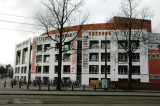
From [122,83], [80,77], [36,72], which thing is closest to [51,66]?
[36,72]

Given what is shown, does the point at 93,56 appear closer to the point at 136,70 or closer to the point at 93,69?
the point at 93,69

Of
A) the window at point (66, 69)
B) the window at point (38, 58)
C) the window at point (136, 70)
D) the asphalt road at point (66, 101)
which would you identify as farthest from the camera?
the window at point (38, 58)

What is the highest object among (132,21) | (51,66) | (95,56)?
(132,21)

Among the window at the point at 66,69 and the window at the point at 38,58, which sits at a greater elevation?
the window at the point at 38,58

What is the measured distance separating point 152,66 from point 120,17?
94.9 feet

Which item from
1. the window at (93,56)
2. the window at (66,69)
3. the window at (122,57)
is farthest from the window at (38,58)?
the window at (122,57)

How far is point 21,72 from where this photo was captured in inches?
2116

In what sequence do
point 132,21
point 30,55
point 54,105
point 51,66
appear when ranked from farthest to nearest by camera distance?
point 30,55 → point 51,66 → point 132,21 → point 54,105

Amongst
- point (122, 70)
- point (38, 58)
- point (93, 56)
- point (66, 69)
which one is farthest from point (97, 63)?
point (38, 58)

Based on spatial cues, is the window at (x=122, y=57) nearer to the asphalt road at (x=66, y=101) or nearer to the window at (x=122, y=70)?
the window at (x=122, y=70)

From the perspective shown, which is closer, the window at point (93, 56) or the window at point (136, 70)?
the window at point (136, 70)

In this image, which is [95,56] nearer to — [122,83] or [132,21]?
[122,83]

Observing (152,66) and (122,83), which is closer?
(122,83)

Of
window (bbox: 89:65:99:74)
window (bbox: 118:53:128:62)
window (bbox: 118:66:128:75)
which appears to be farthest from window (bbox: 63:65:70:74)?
window (bbox: 118:53:128:62)
